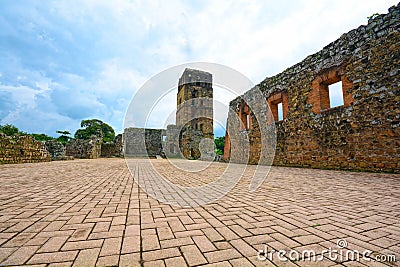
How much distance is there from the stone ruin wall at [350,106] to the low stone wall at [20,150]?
11.8 metres

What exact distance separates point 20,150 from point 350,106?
13733 mm

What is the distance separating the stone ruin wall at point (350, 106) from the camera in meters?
4.86

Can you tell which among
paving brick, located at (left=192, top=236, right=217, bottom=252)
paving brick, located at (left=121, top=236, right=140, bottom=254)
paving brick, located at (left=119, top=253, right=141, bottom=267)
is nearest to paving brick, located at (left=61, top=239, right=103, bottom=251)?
paving brick, located at (left=121, top=236, right=140, bottom=254)

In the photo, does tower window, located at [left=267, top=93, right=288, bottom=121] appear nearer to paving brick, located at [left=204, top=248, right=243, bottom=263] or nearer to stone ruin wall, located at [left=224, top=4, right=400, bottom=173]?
stone ruin wall, located at [left=224, top=4, right=400, bottom=173]

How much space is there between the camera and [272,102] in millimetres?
9398

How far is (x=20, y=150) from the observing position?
937 centimetres

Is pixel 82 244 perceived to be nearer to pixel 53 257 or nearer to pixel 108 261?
pixel 53 257

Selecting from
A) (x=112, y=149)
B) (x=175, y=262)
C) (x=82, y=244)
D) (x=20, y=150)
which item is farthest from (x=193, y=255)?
(x=112, y=149)

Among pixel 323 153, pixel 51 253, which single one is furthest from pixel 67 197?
pixel 323 153

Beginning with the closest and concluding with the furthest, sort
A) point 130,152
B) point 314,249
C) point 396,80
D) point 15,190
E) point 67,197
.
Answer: point 314,249
point 67,197
point 15,190
point 396,80
point 130,152

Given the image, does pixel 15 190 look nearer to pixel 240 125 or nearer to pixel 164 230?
pixel 164 230

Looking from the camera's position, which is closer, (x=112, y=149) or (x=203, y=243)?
(x=203, y=243)

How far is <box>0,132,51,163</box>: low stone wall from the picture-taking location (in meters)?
8.30

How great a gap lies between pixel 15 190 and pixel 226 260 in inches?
147
